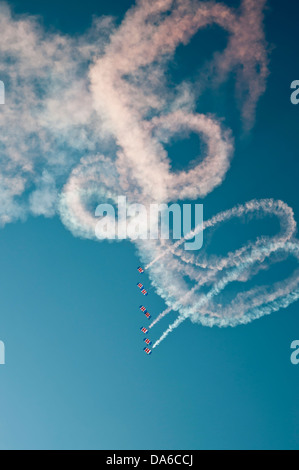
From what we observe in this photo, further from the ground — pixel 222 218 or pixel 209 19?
pixel 209 19

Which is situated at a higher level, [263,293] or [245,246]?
[245,246]

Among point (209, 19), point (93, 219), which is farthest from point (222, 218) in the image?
point (209, 19)

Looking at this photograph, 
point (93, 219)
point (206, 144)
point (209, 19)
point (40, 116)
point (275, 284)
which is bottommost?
point (275, 284)

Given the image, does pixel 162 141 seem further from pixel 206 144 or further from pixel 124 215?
pixel 124 215

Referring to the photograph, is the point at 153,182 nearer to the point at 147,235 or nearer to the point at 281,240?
the point at 147,235

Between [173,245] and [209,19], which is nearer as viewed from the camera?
[209,19]

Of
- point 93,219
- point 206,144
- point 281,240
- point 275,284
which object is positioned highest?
point 206,144

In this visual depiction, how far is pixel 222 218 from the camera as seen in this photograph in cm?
4034

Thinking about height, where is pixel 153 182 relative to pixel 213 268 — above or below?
above

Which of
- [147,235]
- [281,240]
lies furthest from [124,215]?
[281,240]

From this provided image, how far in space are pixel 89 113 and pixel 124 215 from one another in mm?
11742

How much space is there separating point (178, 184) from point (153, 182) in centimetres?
276

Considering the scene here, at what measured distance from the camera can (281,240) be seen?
39812mm

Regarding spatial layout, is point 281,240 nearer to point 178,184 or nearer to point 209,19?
point 178,184
